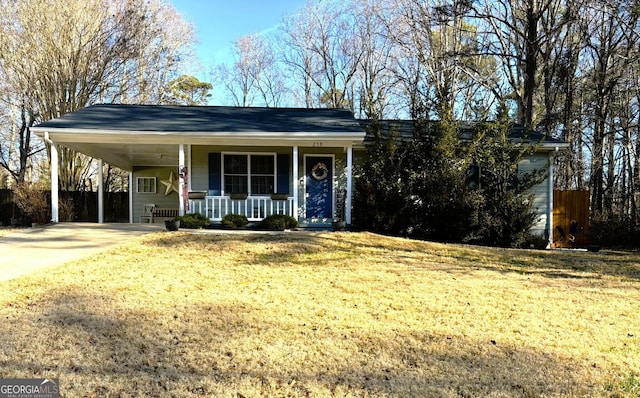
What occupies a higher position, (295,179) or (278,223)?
(295,179)

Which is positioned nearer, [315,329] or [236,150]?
[315,329]

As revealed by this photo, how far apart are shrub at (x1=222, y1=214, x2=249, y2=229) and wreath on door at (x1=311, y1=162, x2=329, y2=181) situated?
277 centimetres

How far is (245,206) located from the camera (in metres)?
11.2

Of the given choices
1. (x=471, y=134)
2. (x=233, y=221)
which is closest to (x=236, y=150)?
(x=233, y=221)

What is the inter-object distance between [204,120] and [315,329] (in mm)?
9179

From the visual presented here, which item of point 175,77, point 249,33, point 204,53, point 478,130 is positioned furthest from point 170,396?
point 249,33

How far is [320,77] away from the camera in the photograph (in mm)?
26938

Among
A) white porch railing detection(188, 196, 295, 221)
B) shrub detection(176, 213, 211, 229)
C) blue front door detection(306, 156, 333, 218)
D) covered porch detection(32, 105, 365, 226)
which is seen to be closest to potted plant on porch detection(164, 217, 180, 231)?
shrub detection(176, 213, 211, 229)

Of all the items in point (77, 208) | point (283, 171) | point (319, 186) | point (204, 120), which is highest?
point (204, 120)

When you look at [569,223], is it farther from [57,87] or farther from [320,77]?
[57,87]

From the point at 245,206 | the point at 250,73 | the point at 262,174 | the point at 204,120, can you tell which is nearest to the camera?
the point at 245,206

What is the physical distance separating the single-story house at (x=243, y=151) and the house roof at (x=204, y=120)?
3cm

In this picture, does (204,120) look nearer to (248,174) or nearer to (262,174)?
(248,174)

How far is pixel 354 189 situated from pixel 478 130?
387cm
